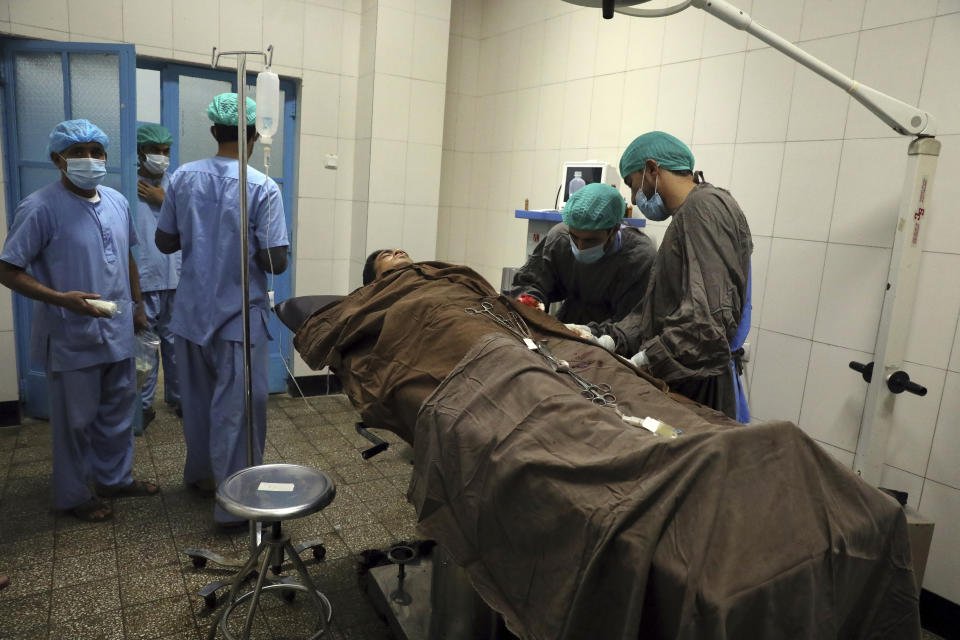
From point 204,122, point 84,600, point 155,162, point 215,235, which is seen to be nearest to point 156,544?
point 84,600

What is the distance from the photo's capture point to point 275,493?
5.75 ft

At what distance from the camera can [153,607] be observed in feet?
7.07

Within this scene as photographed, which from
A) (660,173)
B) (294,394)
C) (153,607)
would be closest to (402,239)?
A: (294,394)

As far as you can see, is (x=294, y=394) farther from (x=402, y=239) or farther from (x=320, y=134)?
(x=320, y=134)

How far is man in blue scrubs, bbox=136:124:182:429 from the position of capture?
354 cm

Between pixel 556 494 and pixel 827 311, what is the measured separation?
1921mm

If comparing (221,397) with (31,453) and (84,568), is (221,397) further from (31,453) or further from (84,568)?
(31,453)

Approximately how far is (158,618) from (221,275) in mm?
1272

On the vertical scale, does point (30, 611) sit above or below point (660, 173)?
below

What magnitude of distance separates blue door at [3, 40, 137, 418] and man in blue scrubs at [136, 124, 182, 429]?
263 mm

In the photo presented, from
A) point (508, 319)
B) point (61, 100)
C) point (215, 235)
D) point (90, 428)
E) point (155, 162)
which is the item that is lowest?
point (90, 428)

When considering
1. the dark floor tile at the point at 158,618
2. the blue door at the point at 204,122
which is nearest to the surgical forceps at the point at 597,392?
the dark floor tile at the point at 158,618

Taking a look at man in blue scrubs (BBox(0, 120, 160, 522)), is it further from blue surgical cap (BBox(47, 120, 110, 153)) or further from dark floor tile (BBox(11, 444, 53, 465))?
dark floor tile (BBox(11, 444, 53, 465))

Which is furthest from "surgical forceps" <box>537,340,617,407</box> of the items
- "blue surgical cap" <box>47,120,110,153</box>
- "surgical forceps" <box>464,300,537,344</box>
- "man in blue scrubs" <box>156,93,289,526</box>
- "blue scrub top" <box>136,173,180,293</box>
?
"blue scrub top" <box>136,173,180,293</box>
